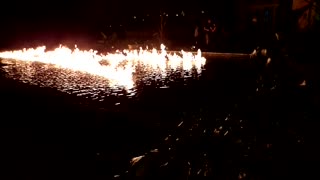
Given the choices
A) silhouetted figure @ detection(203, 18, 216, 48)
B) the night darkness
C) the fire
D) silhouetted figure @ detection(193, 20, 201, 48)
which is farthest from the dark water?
silhouetted figure @ detection(193, 20, 201, 48)

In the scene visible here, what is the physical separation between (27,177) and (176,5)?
899 inches

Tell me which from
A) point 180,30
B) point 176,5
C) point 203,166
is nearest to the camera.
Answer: point 203,166

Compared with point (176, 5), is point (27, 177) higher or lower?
lower

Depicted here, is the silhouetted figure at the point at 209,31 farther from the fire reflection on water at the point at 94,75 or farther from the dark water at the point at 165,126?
the dark water at the point at 165,126

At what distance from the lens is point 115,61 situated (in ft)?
68.7

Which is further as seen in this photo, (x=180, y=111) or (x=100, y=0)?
(x=100, y=0)

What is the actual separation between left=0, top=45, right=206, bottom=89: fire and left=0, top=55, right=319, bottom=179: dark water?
1.05m

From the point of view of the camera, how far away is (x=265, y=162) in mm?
2832

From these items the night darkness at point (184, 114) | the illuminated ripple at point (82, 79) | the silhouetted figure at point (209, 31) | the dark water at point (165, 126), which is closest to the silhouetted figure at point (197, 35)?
the silhouetted figure at point (209, 31)

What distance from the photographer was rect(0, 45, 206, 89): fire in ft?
52.2

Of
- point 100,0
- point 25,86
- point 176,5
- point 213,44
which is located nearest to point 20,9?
point 100,0

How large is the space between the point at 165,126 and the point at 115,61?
1345 centimetres

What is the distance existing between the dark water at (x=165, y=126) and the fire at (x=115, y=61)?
105cm

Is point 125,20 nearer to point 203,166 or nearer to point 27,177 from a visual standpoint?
point 27,177
